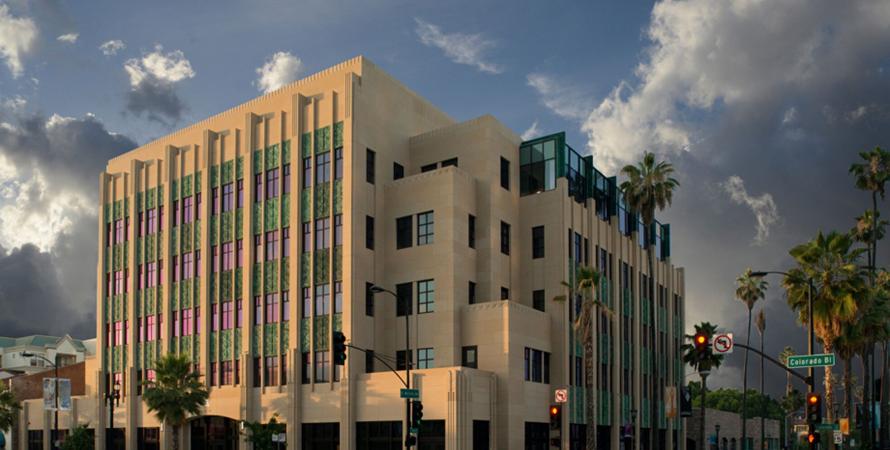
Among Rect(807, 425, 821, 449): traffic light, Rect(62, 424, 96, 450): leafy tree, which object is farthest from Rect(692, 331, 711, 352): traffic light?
Rect(62, 424, 96, 450): leafy tree

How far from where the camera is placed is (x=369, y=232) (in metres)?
62.5

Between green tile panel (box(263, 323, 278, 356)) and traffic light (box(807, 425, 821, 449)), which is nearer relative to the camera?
traffic light (box(807, 425, 821, 449))

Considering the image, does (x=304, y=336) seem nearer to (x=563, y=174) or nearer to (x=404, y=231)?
(x=404, y=231)

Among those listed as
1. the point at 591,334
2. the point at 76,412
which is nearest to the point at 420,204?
the point at 591,334

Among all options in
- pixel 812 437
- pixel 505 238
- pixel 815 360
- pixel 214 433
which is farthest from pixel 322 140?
pixel 812 437

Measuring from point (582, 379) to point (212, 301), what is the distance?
1087 inches

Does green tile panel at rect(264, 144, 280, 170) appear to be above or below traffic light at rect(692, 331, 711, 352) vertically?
above

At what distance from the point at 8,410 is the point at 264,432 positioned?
33.5 meters

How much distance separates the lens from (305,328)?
62.3 m

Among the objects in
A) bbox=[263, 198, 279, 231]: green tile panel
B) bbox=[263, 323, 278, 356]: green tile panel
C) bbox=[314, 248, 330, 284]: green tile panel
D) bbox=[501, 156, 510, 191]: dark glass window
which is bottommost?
bbox=[263, 323, 278, 356]: green tile panel

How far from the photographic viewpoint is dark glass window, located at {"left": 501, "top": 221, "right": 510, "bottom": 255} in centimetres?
6494

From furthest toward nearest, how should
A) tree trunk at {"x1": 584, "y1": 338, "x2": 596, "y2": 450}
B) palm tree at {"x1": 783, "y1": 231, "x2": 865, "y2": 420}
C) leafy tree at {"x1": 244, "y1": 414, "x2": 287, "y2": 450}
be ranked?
leafy tree at {"x1": 244, "y1": 414, "x2": 287, "y2": 450} < tree trunk at {"x1": 584, "y1": 338, "x2": 596, "y2": 450} < palm tree at {"x1": 783, "y1": 231, "x2": 865, "y2": 420}

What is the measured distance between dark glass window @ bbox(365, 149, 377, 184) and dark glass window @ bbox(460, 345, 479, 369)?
1320 cm

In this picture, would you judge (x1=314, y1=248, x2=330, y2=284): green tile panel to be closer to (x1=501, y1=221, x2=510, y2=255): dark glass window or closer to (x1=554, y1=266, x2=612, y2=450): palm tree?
(x1=501, y1=221, x2=510, y2=255): dark glass window
